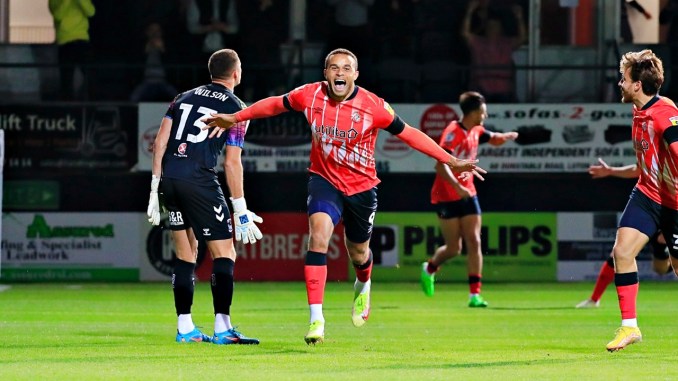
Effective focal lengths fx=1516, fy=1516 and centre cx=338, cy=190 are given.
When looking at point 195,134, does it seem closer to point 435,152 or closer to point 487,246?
point 435,152

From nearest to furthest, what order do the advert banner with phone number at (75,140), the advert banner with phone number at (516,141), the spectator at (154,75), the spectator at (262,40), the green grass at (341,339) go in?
the green grass at (341,339) < the advert banner with phone number at (75,140) < the advert banner with phone number at (516,141) < the spectator at (154,75) < the spectator at (262,40)

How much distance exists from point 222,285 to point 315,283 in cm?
69

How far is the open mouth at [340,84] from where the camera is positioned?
36.9 ft

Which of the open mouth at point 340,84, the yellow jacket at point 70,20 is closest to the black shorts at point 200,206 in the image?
the open mouth at point 340,84

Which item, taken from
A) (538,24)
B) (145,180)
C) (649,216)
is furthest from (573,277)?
(649,216)

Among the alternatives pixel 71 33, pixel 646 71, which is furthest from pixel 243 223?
pixel 71 33

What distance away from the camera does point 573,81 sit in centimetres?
2494

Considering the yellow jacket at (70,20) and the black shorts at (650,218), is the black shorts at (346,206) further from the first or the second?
the yellow jacket at (70,20)

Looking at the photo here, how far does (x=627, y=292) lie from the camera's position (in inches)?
436

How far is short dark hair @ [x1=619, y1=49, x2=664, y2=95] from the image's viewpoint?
35.8ft

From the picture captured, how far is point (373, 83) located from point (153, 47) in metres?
3.58

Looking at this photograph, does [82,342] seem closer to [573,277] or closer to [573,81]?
[573,277]

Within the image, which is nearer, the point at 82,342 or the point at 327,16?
the point at 82,342

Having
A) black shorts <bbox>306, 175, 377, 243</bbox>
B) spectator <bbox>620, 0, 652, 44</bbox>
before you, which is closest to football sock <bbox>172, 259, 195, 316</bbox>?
black shorts <bbox>306, 175, 377, 243</bbox>
